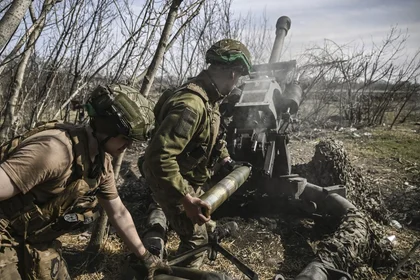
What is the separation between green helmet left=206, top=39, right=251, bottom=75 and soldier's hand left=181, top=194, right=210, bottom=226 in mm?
1269

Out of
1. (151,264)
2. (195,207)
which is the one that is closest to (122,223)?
(151,264)

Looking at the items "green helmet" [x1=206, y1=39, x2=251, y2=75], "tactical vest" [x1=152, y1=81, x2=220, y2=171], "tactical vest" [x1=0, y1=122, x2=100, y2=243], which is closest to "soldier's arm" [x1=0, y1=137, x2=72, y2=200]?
"tactical vest" [x1=0, y1=122, x2=100, y2=243]

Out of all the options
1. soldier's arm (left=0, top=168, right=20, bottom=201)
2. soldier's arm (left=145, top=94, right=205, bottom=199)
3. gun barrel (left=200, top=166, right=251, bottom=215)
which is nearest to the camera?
soldier's arm (left=0, top=168, right=20, bottom=201)

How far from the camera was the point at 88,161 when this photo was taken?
2141 mm

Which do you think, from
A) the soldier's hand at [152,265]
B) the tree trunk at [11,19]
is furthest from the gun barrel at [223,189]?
the tree trunk at [11,19]

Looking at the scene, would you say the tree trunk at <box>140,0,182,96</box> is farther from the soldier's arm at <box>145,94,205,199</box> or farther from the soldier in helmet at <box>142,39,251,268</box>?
the soldier's arm at <box>145,94,205,199</box>

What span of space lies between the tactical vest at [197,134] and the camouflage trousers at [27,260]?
1.36 metres

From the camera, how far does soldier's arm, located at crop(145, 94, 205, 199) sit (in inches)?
111

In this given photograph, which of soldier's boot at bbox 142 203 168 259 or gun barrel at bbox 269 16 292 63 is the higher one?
gun barrel at bbox 269 16 292 63

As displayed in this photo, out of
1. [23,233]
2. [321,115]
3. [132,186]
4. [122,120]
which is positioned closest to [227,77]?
[122,120]

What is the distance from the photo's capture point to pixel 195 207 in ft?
9.51

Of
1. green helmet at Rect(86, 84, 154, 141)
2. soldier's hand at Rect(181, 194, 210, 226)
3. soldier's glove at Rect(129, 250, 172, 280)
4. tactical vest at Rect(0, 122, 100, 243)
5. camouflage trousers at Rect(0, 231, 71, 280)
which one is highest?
green helmet at Rect(86, 84, 154, 141)

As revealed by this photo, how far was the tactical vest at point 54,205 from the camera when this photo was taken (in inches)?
79.6

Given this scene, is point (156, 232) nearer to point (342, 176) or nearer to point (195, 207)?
point (195, 207)
